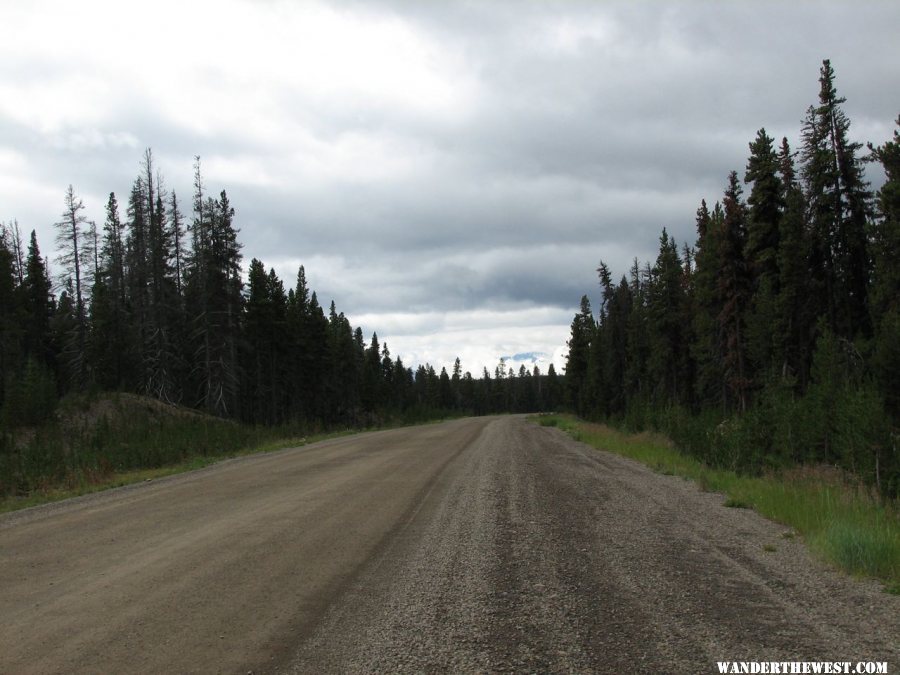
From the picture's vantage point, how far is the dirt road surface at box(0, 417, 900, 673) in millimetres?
3816

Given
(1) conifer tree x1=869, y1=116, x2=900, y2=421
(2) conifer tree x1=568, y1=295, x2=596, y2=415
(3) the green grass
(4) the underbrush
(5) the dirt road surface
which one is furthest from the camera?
(2) conifer tree x1=568, y1=295, x2=596, y2=415

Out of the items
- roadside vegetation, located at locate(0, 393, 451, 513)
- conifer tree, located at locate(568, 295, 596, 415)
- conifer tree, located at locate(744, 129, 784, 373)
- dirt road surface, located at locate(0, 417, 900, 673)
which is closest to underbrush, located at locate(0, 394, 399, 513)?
roadside vegetation, located at locate(0, 393, 451, 513)

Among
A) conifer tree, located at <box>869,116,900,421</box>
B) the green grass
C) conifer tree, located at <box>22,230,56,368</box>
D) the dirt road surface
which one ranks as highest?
conifer tree, located at <box>22,230,56,368</box>

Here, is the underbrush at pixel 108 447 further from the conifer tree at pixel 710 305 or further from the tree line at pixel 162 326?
the conifer tree at pixel 710 305

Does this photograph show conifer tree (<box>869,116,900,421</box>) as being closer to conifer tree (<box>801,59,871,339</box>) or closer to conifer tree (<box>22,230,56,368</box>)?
conifer tree (<box>801,59,871,339</box>)

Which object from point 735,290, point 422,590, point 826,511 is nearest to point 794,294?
point 735,290

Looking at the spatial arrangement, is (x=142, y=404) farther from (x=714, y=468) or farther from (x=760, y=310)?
(x=760, y=310)

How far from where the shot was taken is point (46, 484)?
1368 centimetres

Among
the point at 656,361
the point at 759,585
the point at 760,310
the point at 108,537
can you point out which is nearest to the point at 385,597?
the point at 759,585

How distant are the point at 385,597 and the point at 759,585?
3.35 m

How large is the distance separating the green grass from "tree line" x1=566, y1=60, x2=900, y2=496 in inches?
65.3

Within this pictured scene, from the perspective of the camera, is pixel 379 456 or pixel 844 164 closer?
pixel 379 456

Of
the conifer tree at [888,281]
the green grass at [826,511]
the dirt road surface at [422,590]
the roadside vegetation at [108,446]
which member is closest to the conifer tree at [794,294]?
the conifer tree at [888,281]

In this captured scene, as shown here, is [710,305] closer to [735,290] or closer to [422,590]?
[735,290]
